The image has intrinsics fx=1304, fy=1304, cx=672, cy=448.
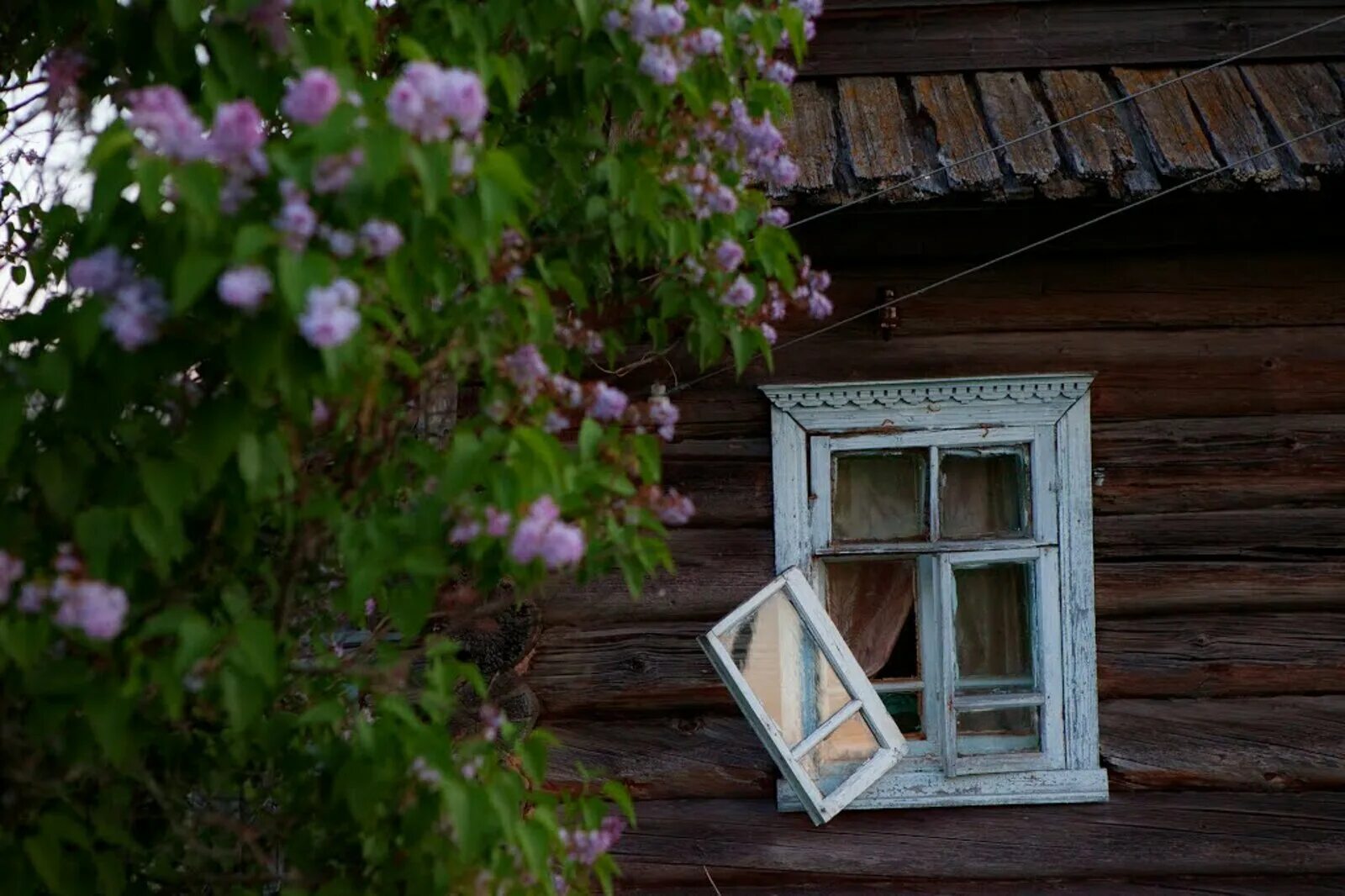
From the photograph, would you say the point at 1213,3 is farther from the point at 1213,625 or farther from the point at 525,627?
the point at 525,627

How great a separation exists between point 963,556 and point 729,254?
1.74 metres

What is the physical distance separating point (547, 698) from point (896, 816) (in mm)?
1137

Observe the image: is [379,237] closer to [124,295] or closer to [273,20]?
[124,295]

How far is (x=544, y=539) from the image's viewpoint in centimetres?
195

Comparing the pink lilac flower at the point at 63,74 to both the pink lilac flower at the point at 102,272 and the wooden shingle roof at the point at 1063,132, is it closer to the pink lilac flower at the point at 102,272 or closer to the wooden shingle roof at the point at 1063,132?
the pink lilac flower at the point at 102,272

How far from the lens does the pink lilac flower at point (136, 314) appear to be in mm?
1800

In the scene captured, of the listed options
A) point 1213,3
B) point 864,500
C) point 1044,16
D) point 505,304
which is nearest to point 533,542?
point 505,304

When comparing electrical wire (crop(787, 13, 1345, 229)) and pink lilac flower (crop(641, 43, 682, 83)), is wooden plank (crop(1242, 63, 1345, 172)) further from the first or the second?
pink lilac flower (crop(641, 43, 682, 83))

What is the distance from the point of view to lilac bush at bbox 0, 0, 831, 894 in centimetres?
175

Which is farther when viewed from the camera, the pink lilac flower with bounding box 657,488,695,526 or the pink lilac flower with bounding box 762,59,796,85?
the pink lilac flower with bounding box 762,59,796,85

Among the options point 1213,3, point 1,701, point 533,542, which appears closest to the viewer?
point 533,542

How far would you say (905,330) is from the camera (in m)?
4.11

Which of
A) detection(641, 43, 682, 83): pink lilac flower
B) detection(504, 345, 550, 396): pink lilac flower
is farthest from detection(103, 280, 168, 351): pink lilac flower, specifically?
detection(641, 43, 682, 83): pink lilac flower

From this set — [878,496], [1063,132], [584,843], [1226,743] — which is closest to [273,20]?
[584,843]
